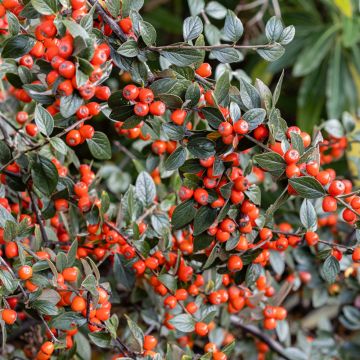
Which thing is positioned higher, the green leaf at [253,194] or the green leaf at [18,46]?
the green leaf at [18,46]

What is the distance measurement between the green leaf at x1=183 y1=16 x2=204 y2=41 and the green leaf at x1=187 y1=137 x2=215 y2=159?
0.14 metres

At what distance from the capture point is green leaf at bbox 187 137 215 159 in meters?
0.74

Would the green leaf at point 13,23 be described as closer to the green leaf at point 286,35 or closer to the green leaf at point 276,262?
the green leaf at point 286,35

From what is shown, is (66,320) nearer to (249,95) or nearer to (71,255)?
(71,255)

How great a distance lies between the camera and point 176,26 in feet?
6.50

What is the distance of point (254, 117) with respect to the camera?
2.33 ft

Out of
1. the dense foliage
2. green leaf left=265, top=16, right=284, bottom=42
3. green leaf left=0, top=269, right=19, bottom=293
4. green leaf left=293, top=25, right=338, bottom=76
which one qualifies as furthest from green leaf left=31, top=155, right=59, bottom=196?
green leaf left=293, top=25, right=338, bottom=76

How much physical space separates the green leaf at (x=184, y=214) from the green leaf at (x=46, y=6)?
0.31 metres

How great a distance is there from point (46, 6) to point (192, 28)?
7.6 inches

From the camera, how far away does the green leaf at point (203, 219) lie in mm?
780

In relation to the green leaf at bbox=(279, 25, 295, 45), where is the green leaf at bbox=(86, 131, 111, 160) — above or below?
below

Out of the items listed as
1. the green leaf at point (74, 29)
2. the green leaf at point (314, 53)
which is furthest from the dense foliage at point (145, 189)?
the green leaf at point (314, 53)

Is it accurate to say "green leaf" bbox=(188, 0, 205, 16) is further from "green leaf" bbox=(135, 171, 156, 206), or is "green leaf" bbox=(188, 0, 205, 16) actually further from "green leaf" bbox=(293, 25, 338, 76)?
"green leaf" bbox=(293, 25, 338, 76)

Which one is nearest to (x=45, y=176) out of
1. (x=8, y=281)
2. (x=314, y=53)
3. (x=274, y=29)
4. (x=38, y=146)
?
(x=38, y=146)
